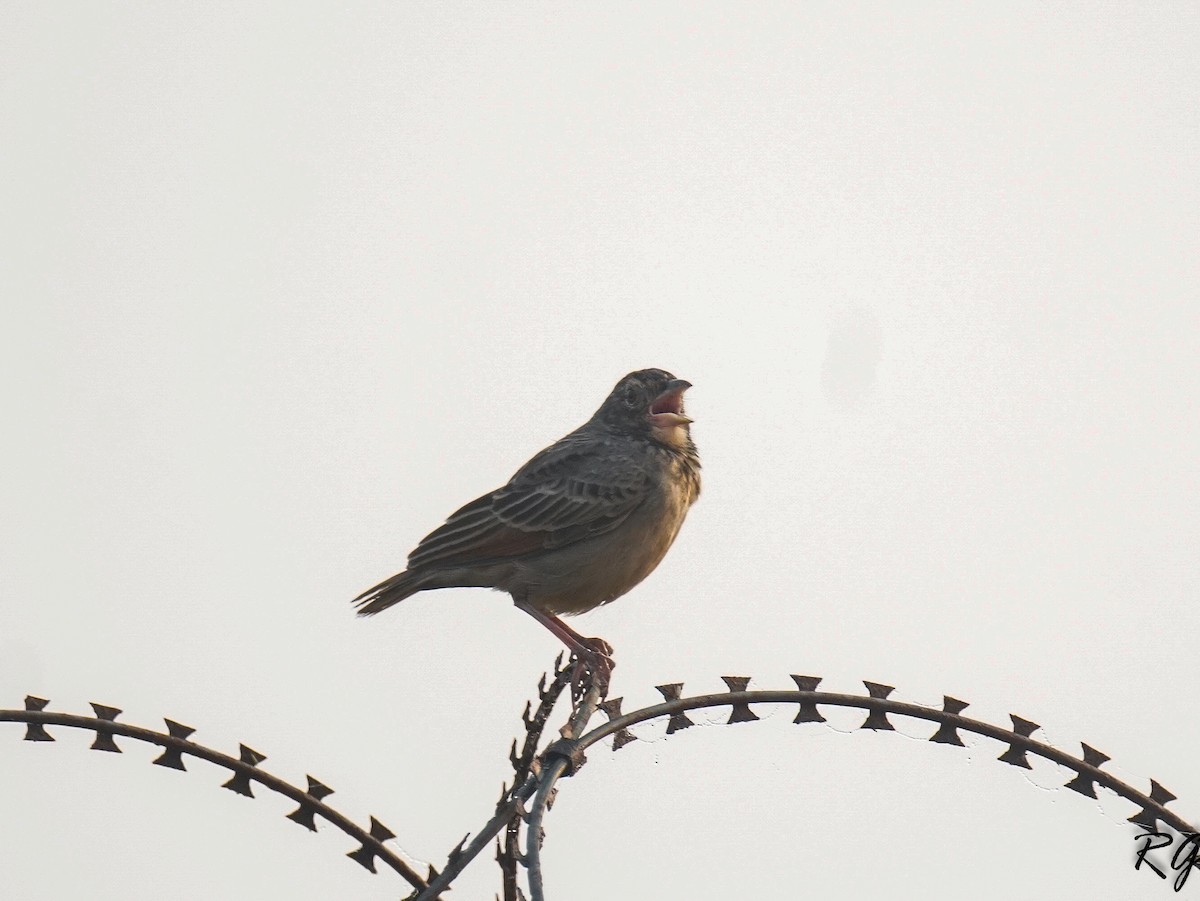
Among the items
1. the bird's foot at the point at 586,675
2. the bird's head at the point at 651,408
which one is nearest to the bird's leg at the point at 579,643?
the bird's foot at the point at 586,675

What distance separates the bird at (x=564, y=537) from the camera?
8.20 m

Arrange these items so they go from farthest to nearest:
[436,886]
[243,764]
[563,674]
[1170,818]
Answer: [563,674]
[243,764]
[1170,818]
[436,886]

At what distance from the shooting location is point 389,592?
8.02 m

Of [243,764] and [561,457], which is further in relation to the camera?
[561,457]

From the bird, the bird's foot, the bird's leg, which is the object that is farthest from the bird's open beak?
the bird's foot

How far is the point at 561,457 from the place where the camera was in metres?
8.90

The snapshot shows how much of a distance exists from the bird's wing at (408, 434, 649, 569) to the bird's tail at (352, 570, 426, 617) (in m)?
0.10

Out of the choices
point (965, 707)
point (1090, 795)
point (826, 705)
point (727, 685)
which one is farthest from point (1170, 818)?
point (727, 685)

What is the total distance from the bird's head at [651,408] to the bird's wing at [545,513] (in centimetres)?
35

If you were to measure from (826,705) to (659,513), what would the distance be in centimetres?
348

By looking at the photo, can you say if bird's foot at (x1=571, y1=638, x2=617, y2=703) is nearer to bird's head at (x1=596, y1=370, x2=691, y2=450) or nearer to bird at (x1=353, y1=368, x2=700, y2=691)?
bird at (x1=353, y1=368, x2=700, y2=691)

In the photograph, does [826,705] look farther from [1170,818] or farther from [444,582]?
[444,582]

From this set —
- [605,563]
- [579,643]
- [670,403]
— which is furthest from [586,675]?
[670,403]

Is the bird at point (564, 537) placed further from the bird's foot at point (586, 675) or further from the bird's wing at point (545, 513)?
the bird's foot at point (586, 675)
